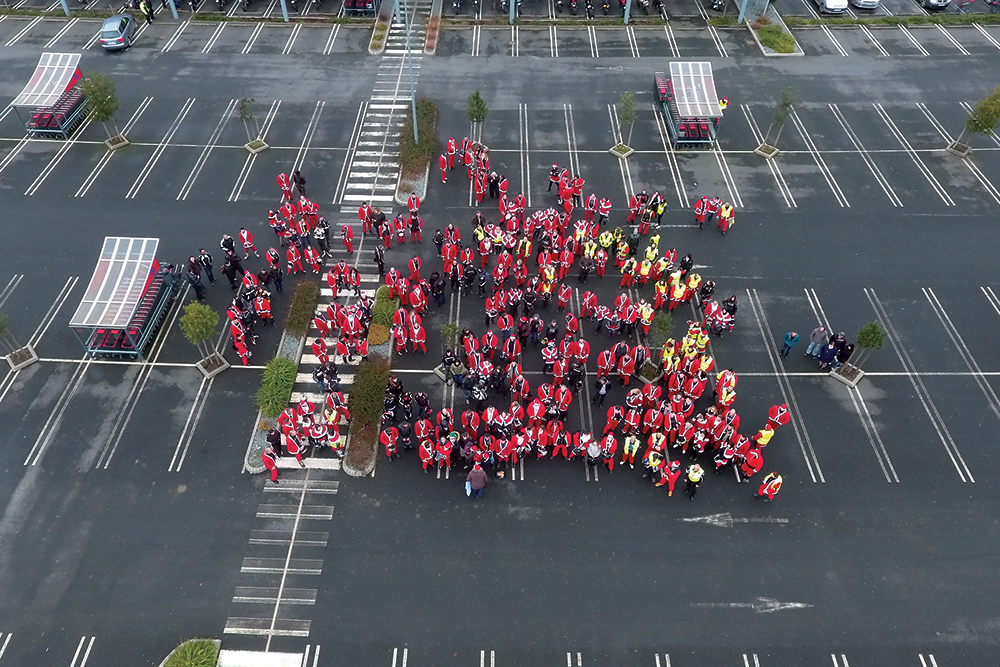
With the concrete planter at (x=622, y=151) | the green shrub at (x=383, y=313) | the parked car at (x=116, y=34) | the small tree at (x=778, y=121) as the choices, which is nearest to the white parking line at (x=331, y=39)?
the parked car at (x=116, y=34)

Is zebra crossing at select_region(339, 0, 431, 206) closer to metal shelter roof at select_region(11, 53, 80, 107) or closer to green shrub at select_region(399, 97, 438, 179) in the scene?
green shrub at select_region(399, 97, 438, 179)

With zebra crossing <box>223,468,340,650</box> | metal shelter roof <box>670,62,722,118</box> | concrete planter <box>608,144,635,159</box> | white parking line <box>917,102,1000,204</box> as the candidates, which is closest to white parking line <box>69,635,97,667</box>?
zebra crossing <box>223,468,340,650</box>

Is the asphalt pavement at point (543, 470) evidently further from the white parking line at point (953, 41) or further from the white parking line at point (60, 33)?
the white parking line at point (953, 41)

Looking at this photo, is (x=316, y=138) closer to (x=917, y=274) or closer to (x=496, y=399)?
(x=496, y=399)

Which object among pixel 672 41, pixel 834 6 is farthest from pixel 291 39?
pixel 834 6

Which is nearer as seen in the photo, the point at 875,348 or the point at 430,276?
the point at 875,348

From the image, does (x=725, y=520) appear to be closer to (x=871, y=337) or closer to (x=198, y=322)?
(x=871, y=337)

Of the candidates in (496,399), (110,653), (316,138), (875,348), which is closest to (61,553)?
(110,653)
